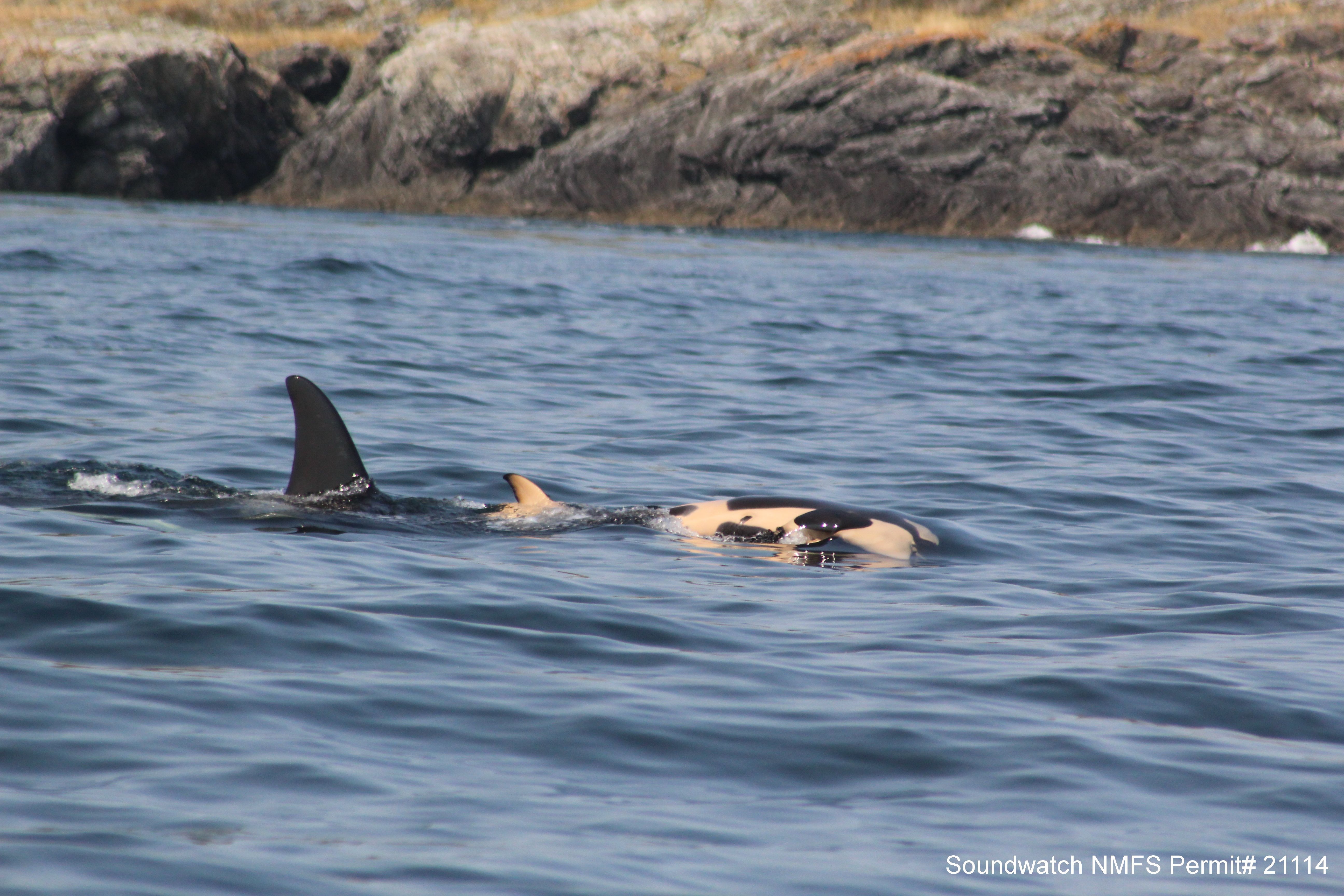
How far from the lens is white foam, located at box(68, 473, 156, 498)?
27.5ft

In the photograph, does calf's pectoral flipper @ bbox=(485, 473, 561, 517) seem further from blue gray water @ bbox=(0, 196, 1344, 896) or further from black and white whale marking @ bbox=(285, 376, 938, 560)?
blue gray water @ bbox=(0, 196, 1344, 896)

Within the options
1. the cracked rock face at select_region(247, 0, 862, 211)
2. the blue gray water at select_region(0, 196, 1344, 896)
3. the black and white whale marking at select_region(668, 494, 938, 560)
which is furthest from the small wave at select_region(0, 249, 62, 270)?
the cracked rock face at select_region(247, 0, 862, 211)

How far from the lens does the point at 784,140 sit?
48156mm

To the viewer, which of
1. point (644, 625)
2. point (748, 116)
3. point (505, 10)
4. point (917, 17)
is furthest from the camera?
point (505, 10)

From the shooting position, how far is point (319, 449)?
8.19 metres

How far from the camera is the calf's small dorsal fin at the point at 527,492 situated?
27.1 feet

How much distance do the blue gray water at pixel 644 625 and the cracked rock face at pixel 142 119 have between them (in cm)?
3589

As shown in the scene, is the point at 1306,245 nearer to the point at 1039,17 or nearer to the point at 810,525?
the point at 1039,17

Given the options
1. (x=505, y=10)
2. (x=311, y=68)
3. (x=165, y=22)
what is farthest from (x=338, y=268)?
(x=505, y=10)

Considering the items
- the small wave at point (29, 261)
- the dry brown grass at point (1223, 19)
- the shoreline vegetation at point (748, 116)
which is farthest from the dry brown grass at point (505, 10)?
the small wave at point (29, 261)

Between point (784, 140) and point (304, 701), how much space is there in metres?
45.0

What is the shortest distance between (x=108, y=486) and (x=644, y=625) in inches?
156

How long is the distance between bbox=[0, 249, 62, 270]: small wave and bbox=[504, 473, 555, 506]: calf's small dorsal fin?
14923mm

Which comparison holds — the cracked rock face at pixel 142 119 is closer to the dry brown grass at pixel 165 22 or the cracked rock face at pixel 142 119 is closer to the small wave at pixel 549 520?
the dry brown grass at pixel 165 22
